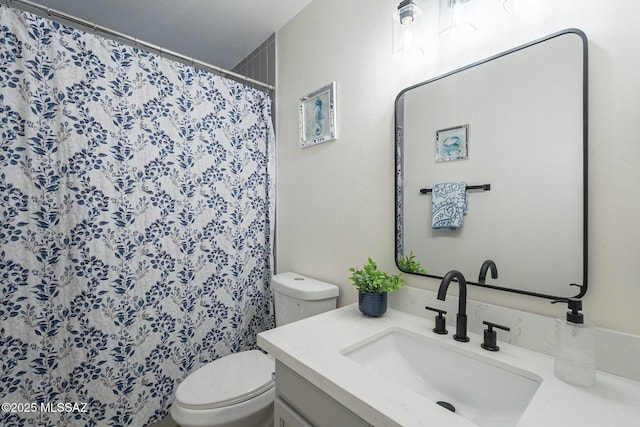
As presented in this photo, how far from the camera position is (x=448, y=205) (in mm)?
1003

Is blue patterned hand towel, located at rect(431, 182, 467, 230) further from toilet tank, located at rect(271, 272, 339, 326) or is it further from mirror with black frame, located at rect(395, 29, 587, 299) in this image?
toilet tank, located at rect(271, 272, 339, 326)

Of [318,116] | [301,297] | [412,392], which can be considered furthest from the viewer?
[318,116]

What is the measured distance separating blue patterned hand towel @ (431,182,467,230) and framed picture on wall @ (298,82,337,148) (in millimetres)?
618

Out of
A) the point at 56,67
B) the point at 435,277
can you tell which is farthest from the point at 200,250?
the point at 435,277

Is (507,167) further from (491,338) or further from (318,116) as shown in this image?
(318,116)

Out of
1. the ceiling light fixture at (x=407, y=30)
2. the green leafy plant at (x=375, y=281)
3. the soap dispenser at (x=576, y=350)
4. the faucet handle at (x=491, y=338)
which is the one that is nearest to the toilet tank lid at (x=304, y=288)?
the green leafy plant at (x=375, y=281)

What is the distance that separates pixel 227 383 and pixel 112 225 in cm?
87

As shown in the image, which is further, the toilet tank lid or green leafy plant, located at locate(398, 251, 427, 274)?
the toilet tank lid

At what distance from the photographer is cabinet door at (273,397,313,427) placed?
77 centimetres

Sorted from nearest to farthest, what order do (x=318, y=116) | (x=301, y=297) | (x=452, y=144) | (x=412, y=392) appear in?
(x=412, y=392), (x=452, y=144), (x=301, y=297), (x=318, y=116)

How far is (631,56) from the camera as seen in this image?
69cm

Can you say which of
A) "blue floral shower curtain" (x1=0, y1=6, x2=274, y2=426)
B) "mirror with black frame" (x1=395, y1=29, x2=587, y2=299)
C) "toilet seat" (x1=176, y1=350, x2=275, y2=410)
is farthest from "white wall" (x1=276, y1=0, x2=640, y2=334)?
"toilet seat" (x1=176, y1=350, x2=275, y2=410)

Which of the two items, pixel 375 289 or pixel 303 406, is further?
pixel 375 289

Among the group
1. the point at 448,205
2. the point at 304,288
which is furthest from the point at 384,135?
the point at 304,288
